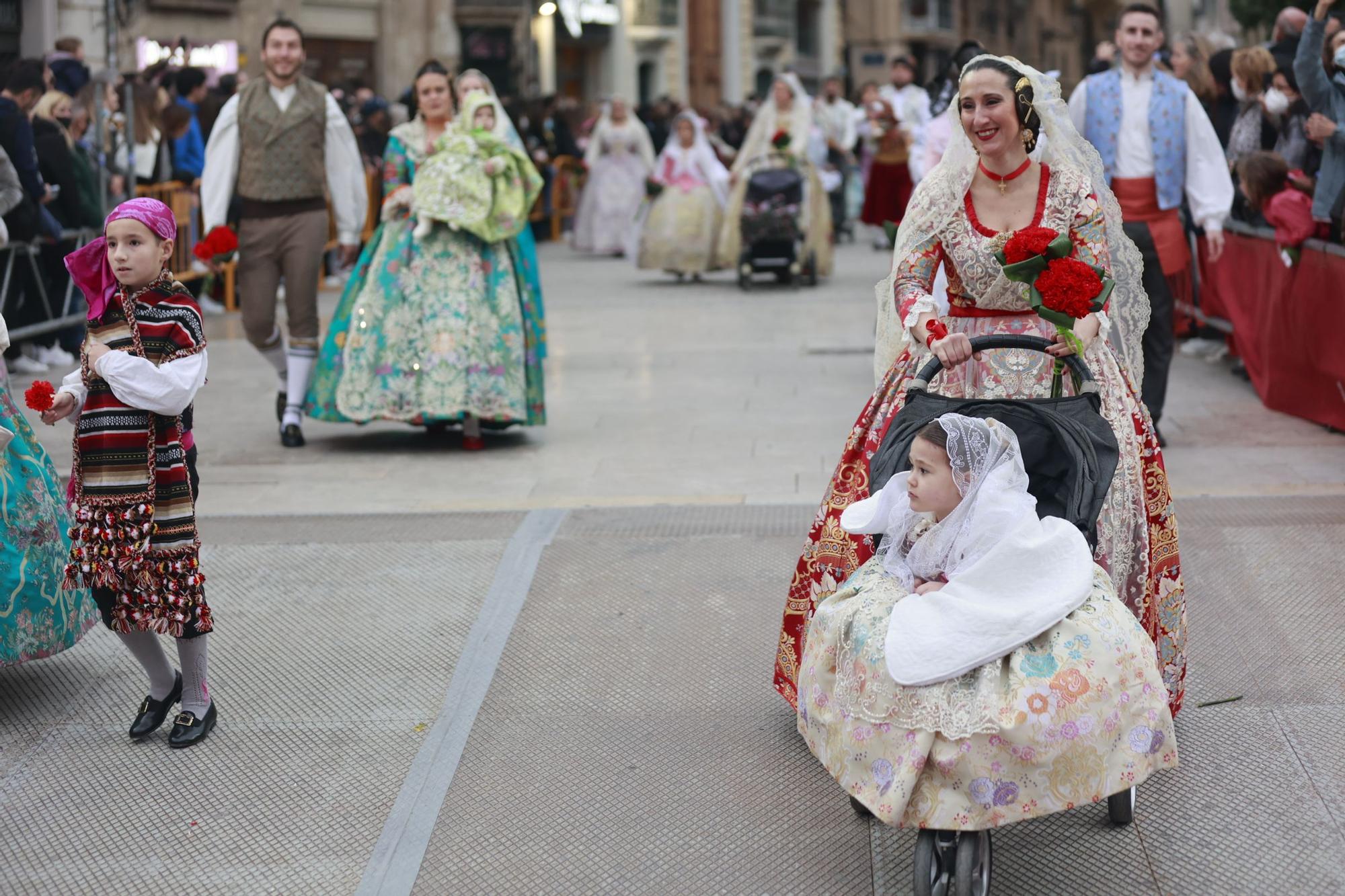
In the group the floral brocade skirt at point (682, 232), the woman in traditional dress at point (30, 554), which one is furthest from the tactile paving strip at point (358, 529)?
the floral brocade skirt at point (682, 232)

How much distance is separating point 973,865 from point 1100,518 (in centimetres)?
107

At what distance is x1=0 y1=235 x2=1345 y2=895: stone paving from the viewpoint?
3721mm

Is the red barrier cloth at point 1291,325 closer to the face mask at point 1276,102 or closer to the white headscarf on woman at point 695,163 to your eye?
the face mask at point 1276,102

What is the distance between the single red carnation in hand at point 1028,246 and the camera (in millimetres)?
3793

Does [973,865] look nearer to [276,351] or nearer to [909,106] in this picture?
[276,351]

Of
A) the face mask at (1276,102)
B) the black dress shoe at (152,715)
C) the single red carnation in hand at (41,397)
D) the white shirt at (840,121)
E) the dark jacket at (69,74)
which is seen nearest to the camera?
the single red carnation in hand at (41,397)

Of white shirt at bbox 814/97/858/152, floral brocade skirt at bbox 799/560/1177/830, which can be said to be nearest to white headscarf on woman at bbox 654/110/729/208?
white shirt at bbox 814/97/858/152

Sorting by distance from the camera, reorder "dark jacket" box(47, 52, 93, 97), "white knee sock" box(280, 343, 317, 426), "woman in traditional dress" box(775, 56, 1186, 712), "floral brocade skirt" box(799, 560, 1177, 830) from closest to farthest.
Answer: "floral brocade skirt" box(799, 560, 1177, 830)
"woman in traditional dress" box(775, 56, 1186, 712)
"white knee sock" box(280, 343, 317, 426)
"dark jacket" box(47, 52, 93, 97)

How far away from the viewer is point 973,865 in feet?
10.7

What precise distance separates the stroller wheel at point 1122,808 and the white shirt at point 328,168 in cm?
531

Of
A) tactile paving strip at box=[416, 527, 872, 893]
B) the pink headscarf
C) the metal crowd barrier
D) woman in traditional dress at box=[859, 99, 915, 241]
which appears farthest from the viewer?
woman in traditional dress at box=[859, 99, 915, 241]

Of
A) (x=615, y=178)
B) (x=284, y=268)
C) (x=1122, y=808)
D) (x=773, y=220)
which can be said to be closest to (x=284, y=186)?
(x=284, y=268)

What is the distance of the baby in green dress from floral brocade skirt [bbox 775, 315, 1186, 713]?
12.9ft

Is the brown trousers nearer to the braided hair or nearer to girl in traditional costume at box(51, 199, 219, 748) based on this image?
girl in traditional costume at box(51, 199, 219, 748)
